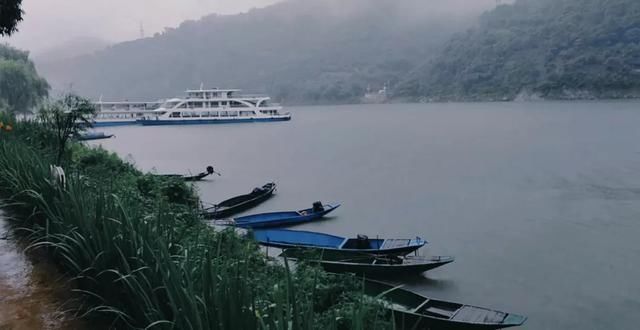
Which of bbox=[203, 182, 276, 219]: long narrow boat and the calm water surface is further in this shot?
bbox=[203, 182, 276, 219]: long narrow boat

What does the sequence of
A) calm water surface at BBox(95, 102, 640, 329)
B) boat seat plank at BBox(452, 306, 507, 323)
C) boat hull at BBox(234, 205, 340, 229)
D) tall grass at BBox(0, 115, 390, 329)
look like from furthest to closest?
1. boat hull at BBox(234, 205, 340, 229)
2. calm water surface at BBox(95, 102, 640, 329)
3. boat seat plank at BBox(452, 306, 507, 323)
4. tall grass at BBox(0, 115, 390, 329)

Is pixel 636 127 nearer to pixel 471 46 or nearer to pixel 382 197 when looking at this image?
pixel 382 197

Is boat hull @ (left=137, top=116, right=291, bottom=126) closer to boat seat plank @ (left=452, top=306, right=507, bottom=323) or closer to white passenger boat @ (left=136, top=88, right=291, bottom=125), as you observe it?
white passenger boat @ (left=136, top=88, right=291, bottom=125)

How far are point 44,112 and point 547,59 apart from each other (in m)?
91.6

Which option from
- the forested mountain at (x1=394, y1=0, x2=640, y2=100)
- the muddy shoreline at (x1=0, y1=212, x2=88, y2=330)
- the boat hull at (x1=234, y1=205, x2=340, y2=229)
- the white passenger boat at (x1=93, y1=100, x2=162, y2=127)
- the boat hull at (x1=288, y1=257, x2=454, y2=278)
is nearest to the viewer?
the muddy shoreline at (x1=0, y1=212, x2=88, y2=330)

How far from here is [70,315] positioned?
9.25ft

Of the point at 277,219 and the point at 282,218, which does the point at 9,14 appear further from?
the point at 282,218

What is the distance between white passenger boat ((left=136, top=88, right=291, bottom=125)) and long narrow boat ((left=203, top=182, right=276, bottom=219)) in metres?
45.5

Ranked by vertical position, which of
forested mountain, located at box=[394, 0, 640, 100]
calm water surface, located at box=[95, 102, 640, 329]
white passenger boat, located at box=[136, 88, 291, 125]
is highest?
forested mountain, located at box=[394, 0, 640, 100]

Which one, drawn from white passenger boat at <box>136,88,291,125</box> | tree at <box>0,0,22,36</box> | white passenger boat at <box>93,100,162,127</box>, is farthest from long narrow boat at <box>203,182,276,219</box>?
white passenger boat at <box>93,100,162,127</box>

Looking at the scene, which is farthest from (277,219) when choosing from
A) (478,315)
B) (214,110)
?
(214,110)

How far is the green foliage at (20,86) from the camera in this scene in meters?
36.5

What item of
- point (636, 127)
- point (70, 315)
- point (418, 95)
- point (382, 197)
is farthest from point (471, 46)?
point (70, 315)

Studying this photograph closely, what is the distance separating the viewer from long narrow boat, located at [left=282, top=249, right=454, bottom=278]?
9.62 metres
